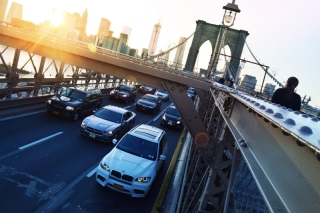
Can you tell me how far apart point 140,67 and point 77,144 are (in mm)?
4908

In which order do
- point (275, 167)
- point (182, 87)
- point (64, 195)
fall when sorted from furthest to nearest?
point (182, 87)
point (64, 195)
point (275, 167)

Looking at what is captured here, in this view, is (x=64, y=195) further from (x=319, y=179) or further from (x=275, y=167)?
(x=319, y=179)

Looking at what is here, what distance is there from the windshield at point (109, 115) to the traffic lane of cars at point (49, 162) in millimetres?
1394

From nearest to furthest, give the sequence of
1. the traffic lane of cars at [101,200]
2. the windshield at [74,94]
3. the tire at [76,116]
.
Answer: the traffic lane of cars at [101,200]
the tire at [76,116]
the windshield at [74,94]

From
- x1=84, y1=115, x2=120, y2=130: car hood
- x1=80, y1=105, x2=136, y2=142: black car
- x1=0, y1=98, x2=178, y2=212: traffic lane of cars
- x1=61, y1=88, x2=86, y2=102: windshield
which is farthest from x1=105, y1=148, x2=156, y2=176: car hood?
x1=61, y1=88, x2=86, y2=102: windshield

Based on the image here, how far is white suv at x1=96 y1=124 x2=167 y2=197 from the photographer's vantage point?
317 inches

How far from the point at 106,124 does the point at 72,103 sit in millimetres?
3464

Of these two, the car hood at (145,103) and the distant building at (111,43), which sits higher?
the distant building at (111,43)

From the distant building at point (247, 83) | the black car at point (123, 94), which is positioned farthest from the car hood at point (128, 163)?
the black car at point (123, 94)

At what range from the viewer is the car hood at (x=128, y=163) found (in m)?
8.16

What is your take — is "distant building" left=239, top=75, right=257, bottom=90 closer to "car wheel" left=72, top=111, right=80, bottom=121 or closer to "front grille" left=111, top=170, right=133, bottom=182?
"front grille" left=111, top=170, right=133, bottom=182

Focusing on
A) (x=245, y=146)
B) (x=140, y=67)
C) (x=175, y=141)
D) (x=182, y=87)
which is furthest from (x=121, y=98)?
(x=245, y=146)

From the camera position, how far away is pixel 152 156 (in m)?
9.23

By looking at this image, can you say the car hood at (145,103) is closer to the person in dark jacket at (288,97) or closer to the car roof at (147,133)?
the car roof at (147,133)
